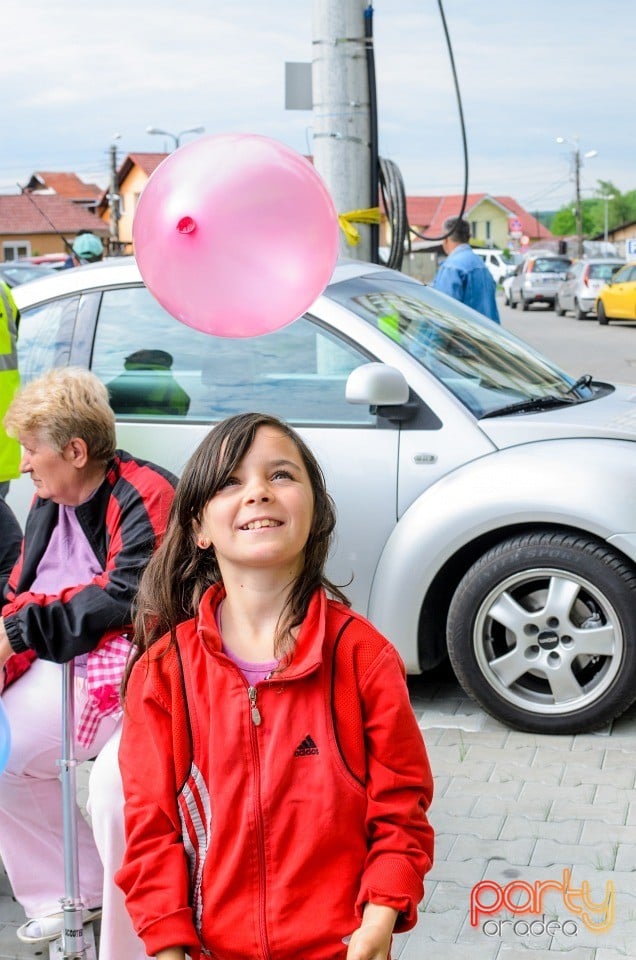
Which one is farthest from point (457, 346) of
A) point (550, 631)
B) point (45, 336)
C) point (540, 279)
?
point (540, 279)

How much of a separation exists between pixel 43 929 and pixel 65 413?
4.39 feet

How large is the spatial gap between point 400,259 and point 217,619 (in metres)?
5.45

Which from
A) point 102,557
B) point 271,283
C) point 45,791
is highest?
point 271,283

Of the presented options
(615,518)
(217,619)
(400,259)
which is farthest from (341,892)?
(400,259)

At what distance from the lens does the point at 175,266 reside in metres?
2.71

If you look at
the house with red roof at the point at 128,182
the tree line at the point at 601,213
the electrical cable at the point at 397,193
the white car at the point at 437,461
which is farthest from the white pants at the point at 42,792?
the tree line at the point at 601,213

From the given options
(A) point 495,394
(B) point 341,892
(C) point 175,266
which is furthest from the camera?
(A) point 495,394

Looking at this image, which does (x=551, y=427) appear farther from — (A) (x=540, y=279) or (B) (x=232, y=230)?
(A) (x=540, y=279)

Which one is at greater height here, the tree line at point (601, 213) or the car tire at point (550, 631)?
the car tire at point (550, 631)

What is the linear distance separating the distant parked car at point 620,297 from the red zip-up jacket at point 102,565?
89.6 feet

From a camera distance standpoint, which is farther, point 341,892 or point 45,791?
point 45,791

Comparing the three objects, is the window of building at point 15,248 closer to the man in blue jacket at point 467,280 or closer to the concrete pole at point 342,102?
the man in blue jacket at point 467,280

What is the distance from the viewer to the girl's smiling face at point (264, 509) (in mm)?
2279

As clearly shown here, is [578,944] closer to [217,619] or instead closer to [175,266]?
[217,619]
